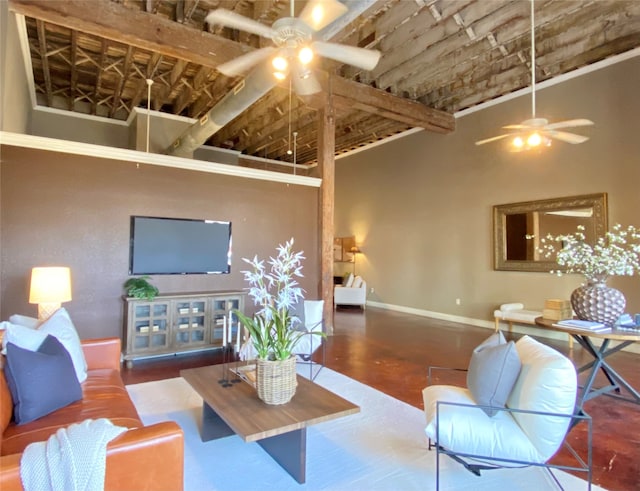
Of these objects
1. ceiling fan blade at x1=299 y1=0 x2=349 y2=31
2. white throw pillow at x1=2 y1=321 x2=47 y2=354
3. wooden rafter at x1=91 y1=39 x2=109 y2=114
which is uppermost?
wooden rafter at x1=91 y1=39 x2=109 y2=114

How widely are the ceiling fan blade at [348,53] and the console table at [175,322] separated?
2.77 metres

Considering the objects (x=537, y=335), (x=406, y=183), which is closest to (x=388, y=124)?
(x=406, y=183)

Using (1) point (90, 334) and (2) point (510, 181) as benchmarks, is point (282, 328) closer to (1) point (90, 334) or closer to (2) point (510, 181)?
(1) point (90, 334)

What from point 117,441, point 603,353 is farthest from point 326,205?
point 117,441

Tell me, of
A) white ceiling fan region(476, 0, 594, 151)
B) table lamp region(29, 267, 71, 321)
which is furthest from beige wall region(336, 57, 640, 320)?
table lamp region(29, 267, 71, 321)

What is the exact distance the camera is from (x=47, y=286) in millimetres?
3395

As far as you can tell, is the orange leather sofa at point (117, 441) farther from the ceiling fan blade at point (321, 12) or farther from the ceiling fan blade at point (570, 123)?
the ceiling fan blade at point (570, 123)

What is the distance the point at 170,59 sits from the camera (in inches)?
221

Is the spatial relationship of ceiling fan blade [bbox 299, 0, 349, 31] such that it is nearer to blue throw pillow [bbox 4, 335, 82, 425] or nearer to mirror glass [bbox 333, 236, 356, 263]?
blue throw pillow [bbox 4, 335, 82, 425]

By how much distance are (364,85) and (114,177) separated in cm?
401

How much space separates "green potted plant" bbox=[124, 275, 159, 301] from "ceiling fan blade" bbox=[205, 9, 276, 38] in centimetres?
303

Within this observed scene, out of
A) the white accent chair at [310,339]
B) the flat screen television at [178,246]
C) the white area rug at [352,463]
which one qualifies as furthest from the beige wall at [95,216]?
the white area rug at [352,463]

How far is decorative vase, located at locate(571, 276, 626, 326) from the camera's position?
3090 mm

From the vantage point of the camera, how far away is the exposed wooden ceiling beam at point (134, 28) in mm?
3764
